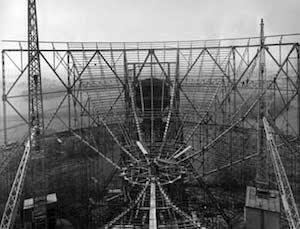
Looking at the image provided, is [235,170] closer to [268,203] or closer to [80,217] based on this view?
[268,203]

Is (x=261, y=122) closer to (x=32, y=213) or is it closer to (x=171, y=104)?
(x=171, y=104)

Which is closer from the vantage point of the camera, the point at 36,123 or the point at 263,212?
the point at 263,212

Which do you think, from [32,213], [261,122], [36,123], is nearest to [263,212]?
Answer: [261,122]

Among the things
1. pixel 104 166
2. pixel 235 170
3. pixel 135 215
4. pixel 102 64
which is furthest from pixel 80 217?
pixel 235 170

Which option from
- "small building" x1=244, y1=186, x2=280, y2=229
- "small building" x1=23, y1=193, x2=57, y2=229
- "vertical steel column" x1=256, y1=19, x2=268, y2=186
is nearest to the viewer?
"small building" x1=244, y1=186, x2=280, y2=229

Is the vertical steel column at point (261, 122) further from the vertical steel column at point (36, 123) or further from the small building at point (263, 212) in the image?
the vertical steel column at point (36, 123)

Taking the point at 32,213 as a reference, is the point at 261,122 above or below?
above

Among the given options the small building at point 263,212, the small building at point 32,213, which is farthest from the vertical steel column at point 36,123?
the small building at point 263,212

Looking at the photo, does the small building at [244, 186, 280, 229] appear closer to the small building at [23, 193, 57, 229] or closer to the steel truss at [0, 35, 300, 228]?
the steel truss at [0, 35, 300, 228]

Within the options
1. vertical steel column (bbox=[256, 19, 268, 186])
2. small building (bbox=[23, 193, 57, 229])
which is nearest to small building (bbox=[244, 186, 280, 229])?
vertical steel column (bbox=[256, 19, 268, 186])
